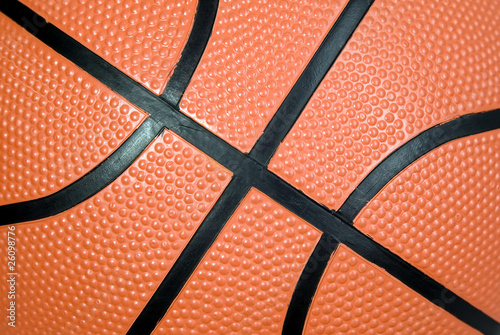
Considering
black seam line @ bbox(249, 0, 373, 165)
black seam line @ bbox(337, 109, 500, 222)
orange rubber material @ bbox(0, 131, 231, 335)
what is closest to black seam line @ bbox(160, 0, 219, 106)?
orange rubber material @ bbox(0, 131, 231, 335)

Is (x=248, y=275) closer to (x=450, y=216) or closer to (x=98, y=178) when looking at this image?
(x=98, y=178)

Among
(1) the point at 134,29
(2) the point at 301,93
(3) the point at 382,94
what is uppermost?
(3) the point at 382,94

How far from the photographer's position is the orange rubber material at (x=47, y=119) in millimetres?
835

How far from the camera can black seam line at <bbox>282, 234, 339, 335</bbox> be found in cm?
86

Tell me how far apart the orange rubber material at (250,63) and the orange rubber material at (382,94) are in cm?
9

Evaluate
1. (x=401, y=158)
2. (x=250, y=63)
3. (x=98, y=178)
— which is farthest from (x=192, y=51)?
(x=401, y=158)

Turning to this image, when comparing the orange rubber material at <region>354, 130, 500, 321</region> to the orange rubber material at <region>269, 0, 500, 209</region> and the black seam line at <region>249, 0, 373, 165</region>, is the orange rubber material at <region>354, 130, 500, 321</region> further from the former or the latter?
the black seam line at <region>249, 0, 373, 165</region>

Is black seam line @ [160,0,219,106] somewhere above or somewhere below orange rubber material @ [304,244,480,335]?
above

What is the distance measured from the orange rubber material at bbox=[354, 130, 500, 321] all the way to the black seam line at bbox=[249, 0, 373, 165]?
317 mm

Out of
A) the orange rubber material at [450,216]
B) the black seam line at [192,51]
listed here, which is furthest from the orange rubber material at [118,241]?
the orange rubber material at [450,216]

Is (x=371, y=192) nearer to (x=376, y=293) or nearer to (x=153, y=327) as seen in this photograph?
(x=376, y=293)

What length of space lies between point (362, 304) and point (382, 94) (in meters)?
0.60

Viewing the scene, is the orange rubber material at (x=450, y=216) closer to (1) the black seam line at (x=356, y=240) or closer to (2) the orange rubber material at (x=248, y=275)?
(1) the black seam line at (x=356, y=240)

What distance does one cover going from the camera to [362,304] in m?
0.90
